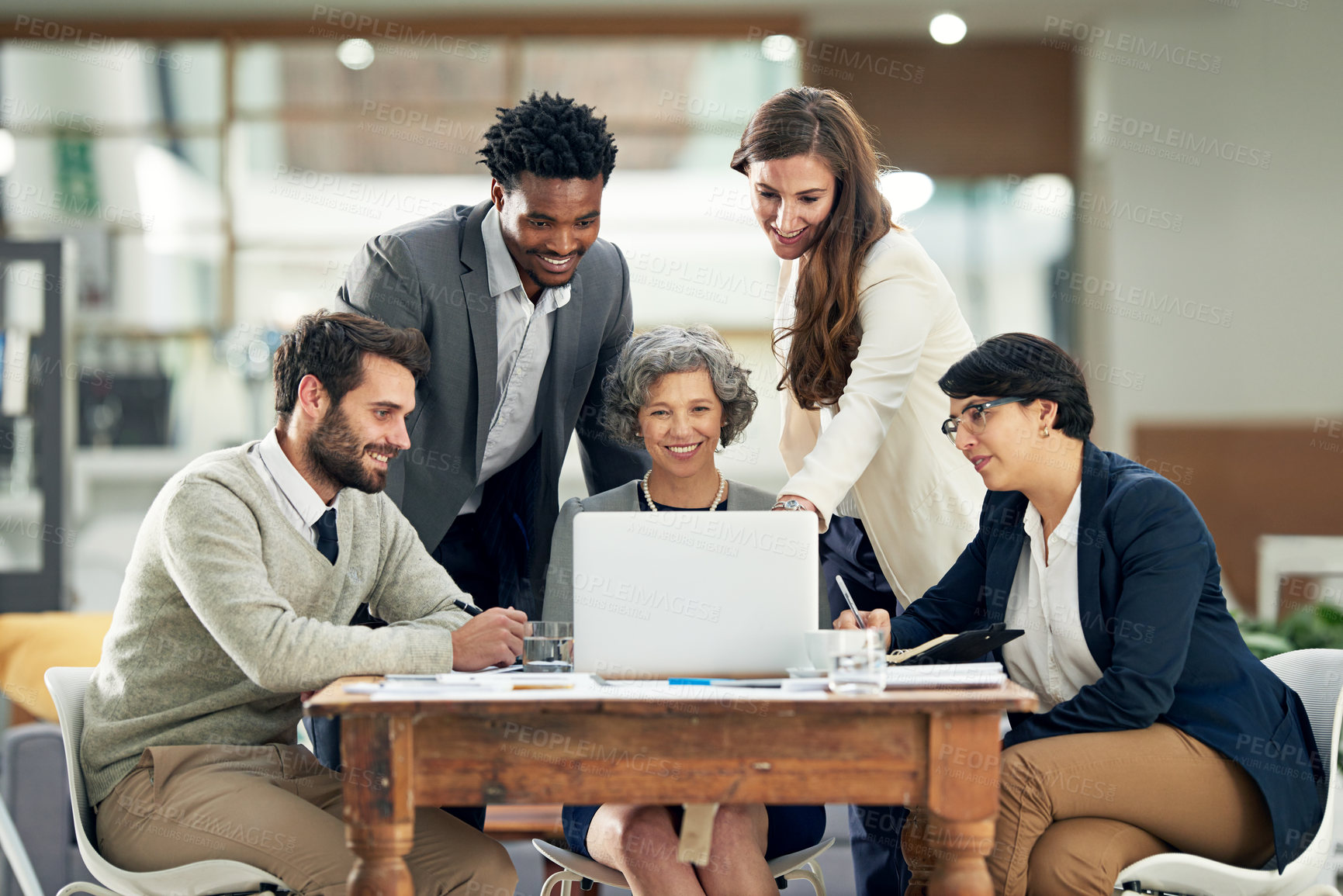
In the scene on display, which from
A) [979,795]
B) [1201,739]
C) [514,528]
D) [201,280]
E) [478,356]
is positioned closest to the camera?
[979,795]

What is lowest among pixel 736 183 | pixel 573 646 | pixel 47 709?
→ pixel 47 709

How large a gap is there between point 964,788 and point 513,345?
52.2 inches

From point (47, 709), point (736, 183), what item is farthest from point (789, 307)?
point (736, 183)

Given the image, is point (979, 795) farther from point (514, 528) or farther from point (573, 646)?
point (514, 528)

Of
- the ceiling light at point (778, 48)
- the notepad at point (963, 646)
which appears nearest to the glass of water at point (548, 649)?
the notepad at point (963, 646)

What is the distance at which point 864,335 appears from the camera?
2.25 metres

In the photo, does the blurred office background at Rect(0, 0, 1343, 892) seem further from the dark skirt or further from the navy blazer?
the navy blazer

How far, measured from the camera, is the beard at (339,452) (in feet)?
6.15

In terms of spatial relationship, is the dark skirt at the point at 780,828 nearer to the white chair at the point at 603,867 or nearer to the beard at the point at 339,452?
the white chair at the point at 603,867

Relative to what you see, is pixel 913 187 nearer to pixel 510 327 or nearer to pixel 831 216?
pixel 831 216

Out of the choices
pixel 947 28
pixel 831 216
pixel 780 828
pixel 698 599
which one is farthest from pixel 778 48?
pixel 698 599

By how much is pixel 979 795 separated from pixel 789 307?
4.04ft

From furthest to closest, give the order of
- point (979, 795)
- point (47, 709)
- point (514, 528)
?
point (47, 709) < point (514, 528) < point (979, 795)

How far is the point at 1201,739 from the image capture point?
1676 mm
